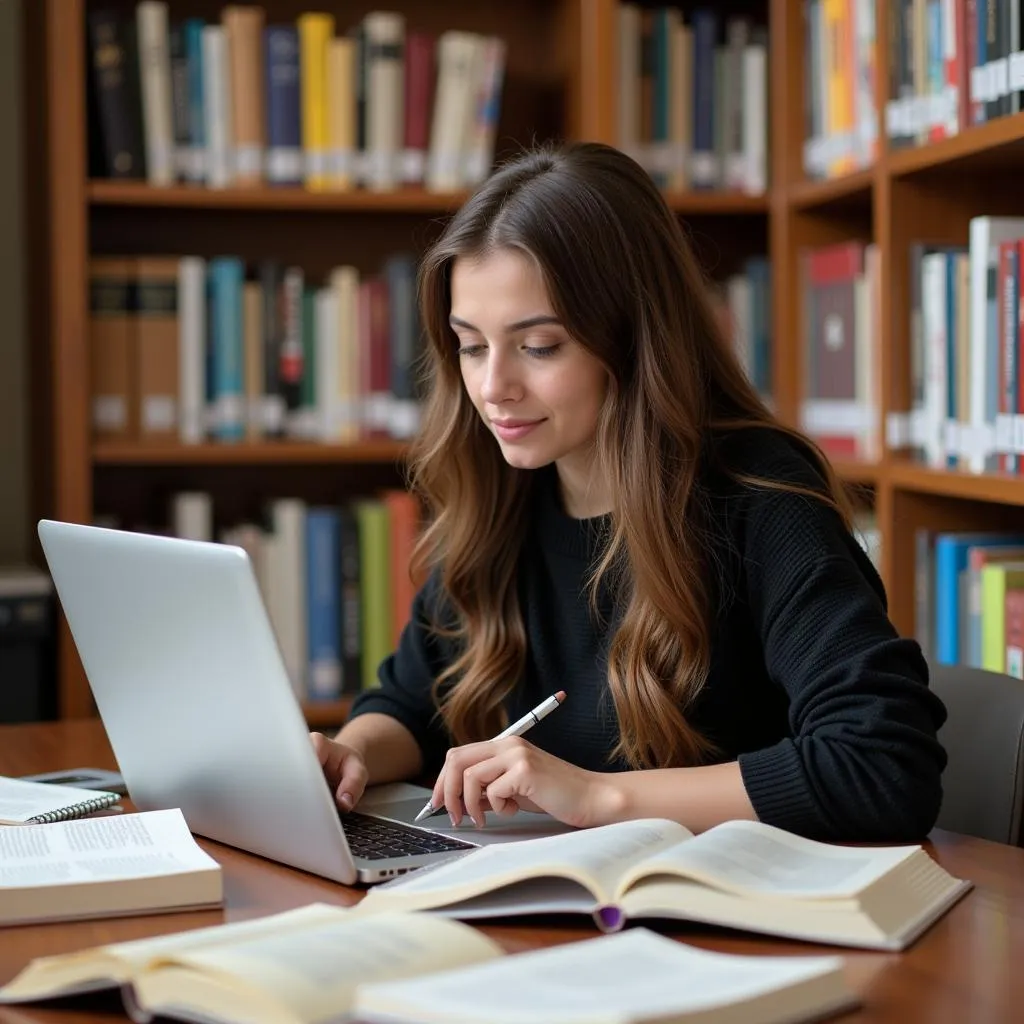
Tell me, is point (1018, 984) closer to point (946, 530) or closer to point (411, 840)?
point (411, 840)

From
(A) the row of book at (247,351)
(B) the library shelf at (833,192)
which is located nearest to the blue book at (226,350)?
(A) the row of book at (247,351)

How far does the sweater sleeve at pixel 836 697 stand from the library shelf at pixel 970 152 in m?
0.76

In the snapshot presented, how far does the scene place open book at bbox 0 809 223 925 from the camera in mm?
1046

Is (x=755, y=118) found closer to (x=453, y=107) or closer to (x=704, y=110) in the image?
(x=704, y=110)

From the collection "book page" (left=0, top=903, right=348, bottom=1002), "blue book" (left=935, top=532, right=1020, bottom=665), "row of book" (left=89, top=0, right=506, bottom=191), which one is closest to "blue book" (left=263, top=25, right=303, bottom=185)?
"row of book" (left=89, top=0, right=506, bottom=191)

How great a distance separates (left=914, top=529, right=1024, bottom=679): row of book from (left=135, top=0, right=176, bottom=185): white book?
1.44 meters

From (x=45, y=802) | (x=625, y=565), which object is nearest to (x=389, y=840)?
(x=45, y=802)

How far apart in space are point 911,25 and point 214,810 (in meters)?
1.64

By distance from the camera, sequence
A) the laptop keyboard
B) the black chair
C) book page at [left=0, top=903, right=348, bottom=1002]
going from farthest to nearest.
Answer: the black chair → the laptop keyboard → book page at [left=0, top=903, right=348, bottom=1002]

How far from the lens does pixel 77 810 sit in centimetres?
133

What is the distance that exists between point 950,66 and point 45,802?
61.2 inches

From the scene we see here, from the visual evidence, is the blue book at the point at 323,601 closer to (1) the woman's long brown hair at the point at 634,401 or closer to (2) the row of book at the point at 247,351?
(2) the row of book at the point at 247,351

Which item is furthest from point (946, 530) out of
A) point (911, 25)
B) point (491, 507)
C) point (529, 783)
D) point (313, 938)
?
point (313, 938)

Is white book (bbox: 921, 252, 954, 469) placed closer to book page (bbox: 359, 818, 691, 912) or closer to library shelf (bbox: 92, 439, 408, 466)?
library shelf (bbox: 92, 439, 408, 466)
